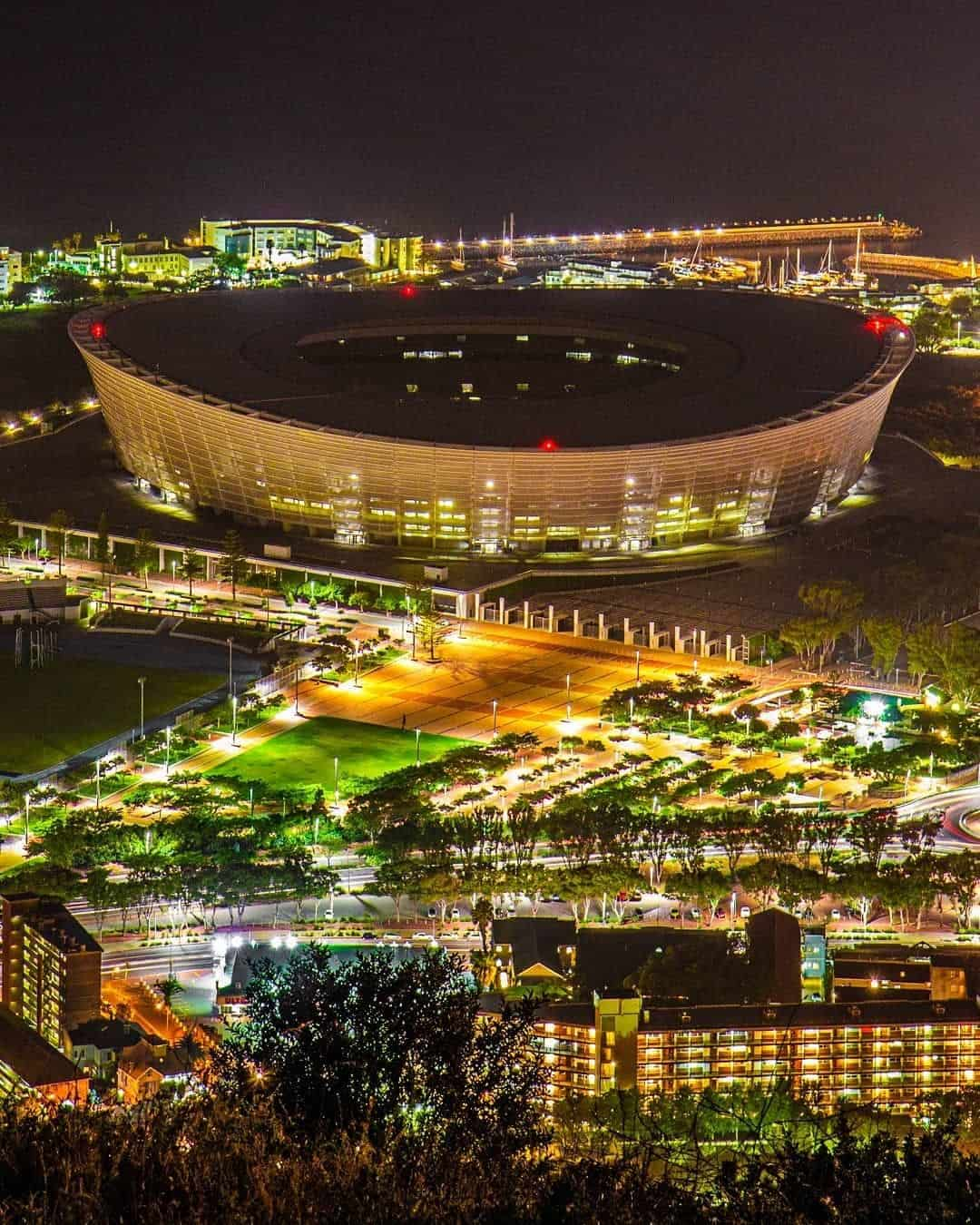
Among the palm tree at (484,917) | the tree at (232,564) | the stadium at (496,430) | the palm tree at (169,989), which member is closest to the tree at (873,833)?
the palm tree at (484,917)

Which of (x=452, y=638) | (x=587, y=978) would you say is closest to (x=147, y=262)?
(x=452, y=638)

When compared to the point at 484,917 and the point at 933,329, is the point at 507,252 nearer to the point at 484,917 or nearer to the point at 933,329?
the point at 933,329

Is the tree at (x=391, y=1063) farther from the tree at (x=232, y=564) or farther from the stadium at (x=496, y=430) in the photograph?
the stadium at (x=496, y=430)

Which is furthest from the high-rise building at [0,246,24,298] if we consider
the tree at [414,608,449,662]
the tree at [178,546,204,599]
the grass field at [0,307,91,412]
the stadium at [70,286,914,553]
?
the tree at [414,608,449,662]

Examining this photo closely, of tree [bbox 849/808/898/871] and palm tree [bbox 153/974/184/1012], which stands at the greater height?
tree [bbox 849/808/898/871]

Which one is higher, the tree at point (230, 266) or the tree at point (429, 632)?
the tree at point (230, 266)

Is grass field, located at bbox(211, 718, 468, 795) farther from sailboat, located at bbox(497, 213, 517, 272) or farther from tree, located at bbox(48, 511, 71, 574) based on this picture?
sailboat, located at bbox(497, 213, 517, 272)
